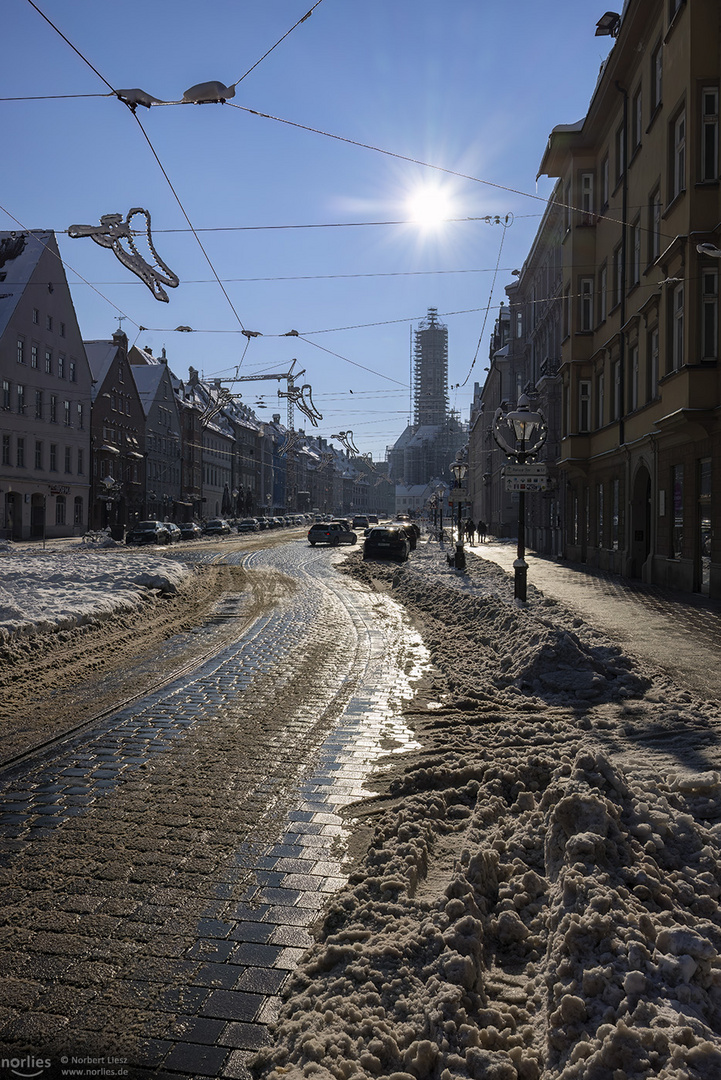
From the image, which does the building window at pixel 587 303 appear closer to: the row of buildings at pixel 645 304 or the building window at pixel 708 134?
the row of buildings at pixel 645 304

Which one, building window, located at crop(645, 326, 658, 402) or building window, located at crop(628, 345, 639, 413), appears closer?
building window, located at crop(645, 326, 658, 402)

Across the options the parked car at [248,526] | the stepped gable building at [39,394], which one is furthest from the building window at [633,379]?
the parked car at [248,526]

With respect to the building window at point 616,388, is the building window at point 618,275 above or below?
above

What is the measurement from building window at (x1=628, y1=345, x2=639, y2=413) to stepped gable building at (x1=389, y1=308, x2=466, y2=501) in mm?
136644

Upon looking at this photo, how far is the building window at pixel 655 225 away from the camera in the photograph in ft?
63.3

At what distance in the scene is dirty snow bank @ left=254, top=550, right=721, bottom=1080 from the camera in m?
2.49

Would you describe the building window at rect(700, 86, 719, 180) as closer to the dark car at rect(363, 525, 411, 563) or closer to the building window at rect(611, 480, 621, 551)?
the building window at rect(611, 480, 621, 551)

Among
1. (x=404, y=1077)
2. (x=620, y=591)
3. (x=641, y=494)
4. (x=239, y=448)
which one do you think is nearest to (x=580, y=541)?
(x=641, y=494)

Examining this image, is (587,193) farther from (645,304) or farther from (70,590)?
(70,590)

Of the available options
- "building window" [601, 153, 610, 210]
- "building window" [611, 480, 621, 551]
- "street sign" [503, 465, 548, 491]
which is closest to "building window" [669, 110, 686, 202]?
"building window" [601, 153, 610, 210]

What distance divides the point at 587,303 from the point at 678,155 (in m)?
10.3

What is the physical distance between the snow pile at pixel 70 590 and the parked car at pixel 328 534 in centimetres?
2236

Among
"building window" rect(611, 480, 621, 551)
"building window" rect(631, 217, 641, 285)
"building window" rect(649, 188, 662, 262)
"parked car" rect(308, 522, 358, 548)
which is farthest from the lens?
"parked car" rect(308, 522, 358, 548)

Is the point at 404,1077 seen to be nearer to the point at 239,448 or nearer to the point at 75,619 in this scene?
the point at 75,619
